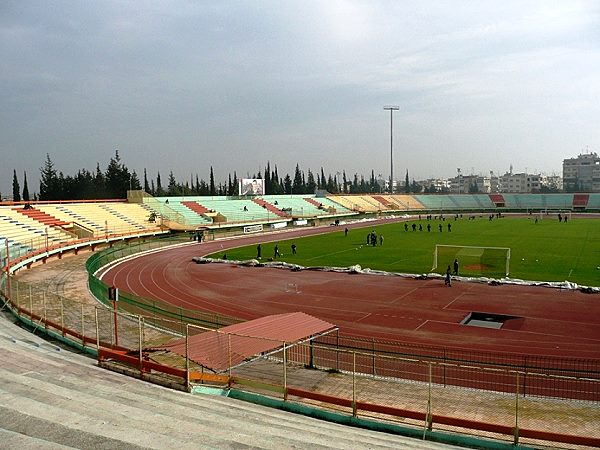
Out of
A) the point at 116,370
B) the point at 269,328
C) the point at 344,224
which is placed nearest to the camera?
the point at 116,370

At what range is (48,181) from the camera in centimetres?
9644

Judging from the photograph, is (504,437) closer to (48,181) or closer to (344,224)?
(344,224)

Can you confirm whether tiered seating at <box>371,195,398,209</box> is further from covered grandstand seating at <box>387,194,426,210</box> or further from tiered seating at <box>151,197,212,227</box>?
tiered seating at <box>151,197,212,227</box>

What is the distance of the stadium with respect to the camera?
1176cm

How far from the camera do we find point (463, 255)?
125 feet

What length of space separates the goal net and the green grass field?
0.09 m

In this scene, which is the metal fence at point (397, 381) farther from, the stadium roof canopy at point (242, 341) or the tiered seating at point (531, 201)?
the tiered seating at point (531, 201)

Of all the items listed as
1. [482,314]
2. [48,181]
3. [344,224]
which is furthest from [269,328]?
[48,181]

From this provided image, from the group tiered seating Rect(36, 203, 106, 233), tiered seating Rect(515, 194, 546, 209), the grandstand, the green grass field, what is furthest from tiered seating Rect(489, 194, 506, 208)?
the grandstand

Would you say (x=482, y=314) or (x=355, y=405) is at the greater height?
(x=355, y=405)

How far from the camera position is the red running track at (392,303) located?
A: 67.0ft

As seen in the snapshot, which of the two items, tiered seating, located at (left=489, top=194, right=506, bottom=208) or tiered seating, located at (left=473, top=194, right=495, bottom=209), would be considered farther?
tiered seating, located at (left=473, top=194, right=495, bottom=209)

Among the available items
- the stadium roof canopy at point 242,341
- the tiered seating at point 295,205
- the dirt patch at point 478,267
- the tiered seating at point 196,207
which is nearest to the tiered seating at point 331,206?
the tiered seating at point 295,205

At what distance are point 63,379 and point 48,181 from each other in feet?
310
